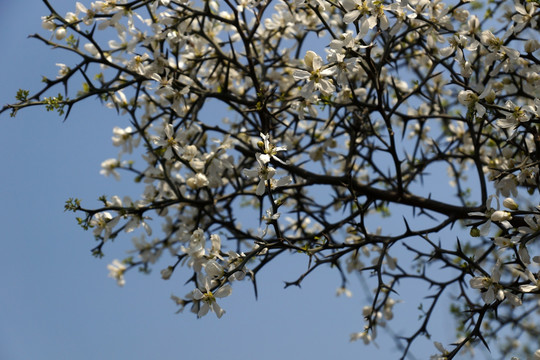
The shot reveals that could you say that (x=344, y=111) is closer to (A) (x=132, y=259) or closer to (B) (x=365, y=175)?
(B) (x=365, y=175)

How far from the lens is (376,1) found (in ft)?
11.5

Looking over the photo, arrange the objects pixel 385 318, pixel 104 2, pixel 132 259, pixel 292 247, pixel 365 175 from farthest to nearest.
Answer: pixel 365 175, pixel 132 259, pixel 385 318, pixel 104 2, pixel 292 247

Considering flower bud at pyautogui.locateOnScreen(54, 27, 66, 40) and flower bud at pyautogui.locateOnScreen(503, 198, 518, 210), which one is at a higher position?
flower bud at pyautogui.locateOnScreen(54, 27, 66, 40)

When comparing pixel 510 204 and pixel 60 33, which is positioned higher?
pixel 60 33

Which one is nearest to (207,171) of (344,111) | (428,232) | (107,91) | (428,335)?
(107,91)

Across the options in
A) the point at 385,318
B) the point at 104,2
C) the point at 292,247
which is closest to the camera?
the point at 292,247

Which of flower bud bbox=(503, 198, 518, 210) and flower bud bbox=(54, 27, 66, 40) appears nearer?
flower bud bbox=(503, 198, 518, 210)

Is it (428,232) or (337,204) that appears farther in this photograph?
(337,204)

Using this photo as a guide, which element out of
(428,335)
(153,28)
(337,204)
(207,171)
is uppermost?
(153,28)

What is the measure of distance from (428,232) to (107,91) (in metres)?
2.40

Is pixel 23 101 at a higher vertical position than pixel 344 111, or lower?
lower

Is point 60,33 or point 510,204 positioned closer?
point 510,204

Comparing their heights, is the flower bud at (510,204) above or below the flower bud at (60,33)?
below

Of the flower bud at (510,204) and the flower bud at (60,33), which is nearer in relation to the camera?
the flower bud at (510,204)
